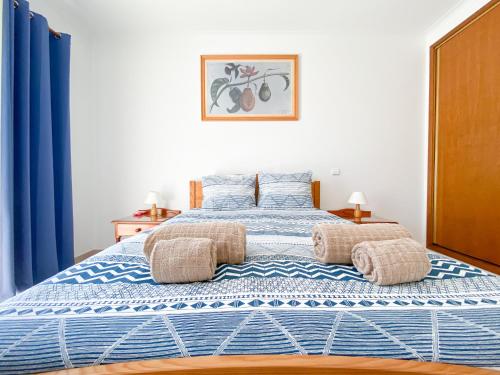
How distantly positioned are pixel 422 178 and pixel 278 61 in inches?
85.6

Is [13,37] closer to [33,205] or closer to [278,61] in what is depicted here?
[33,205]

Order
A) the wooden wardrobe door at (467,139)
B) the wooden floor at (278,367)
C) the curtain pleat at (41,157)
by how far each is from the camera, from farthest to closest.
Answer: the wooden wardrobe door at (467,139), the curtain pleat at (41,157), the wooden floor at (278,367)

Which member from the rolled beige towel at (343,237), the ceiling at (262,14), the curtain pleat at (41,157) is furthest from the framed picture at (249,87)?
the rolled beige towel at (343,237)

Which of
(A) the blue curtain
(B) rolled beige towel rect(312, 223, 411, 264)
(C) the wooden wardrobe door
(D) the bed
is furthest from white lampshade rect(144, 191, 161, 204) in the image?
(C) the wooden wardrobe door

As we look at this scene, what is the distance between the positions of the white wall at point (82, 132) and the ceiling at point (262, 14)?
0.19 metres

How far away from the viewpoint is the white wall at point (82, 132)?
2852 millimetres

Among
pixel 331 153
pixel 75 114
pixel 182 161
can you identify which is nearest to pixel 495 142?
pixel 331 153

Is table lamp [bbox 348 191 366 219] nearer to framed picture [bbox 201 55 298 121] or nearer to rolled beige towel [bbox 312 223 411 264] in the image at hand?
framed picture [bbox 201 55 298 121]

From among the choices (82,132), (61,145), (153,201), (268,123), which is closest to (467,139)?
(268,123)

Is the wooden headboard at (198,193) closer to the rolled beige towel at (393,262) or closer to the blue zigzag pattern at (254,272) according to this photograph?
the blue zigzag pattern at (254,272)

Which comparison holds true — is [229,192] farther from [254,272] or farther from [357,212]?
[254,272]

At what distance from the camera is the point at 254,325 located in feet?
2.02

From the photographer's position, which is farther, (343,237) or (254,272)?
(343,237)

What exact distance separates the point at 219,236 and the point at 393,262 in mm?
631
